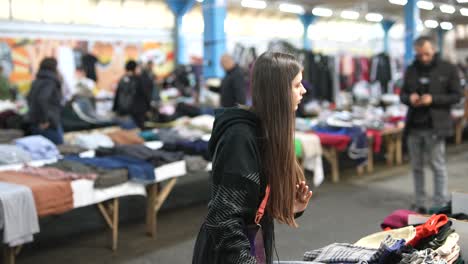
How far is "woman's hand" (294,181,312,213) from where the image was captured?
1825 millimetres

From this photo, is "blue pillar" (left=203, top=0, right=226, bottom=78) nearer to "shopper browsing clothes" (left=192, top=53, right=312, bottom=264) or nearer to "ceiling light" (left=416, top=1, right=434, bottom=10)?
"ceiling light" (left=416, top=1, right=434, bottom=10)

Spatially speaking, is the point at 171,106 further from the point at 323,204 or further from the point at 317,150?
the point at 323,204

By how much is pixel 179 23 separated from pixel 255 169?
1171 centimetres

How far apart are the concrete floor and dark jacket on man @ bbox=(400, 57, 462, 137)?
1.00 meters

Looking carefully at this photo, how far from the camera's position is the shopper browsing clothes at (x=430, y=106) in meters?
4.74

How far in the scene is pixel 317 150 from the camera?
6309 millimetres

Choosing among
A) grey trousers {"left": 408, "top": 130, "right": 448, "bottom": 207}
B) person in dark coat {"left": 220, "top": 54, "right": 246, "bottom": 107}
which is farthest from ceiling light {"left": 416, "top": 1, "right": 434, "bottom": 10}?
grey trousers {"left": 408, "top": 130, "right": 448, "bottom": 207}

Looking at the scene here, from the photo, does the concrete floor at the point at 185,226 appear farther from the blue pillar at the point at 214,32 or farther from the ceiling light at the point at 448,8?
the ceiling light at the point at 448,8

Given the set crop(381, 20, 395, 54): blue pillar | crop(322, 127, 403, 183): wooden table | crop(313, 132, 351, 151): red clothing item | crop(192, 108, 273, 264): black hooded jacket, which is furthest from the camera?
crop(381, 20, 395, 54): blue pillar

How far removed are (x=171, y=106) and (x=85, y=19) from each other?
378cm

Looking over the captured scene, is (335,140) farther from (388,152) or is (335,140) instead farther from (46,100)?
(46,100)

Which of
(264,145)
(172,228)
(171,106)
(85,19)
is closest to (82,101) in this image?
(171,106)

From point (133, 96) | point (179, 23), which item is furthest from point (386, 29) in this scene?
point (133, 96)

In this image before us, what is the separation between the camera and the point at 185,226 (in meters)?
5.00
